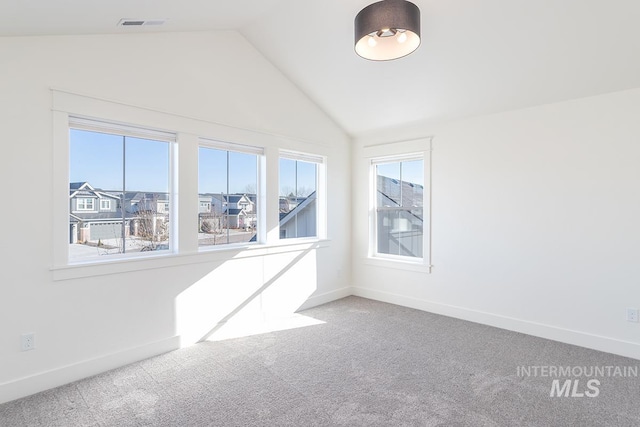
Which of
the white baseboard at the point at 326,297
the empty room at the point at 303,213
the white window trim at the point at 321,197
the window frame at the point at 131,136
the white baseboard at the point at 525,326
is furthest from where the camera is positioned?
the white window trim at the point at 321,197

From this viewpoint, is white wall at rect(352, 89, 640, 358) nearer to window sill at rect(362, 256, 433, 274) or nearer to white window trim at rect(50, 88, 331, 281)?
window sill at rect(362, 256, 433, 274)

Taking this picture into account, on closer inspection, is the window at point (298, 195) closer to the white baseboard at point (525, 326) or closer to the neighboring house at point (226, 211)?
the neighboring house at point (226, 211)

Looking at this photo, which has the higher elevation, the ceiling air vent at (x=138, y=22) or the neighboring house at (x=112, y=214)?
the ceiling air vent at (x=138, y=22)

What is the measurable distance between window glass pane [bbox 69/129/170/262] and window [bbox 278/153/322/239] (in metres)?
1.48

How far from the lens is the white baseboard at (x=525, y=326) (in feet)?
10.1

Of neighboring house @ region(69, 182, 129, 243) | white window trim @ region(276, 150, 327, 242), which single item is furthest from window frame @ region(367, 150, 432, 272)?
neighboring house @ region(69, 182, 129, 243)

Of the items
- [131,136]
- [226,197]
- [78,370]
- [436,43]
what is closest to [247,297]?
[226,197]

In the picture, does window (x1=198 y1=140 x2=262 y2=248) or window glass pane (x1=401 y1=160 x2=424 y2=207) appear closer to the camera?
window (x1=198 y1=140 x2=262 y2=248)

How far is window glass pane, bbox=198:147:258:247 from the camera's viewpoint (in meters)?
3.52

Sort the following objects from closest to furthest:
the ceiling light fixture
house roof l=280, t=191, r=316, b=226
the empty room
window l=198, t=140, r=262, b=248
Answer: the ceiling light fixture → the empty room → window l=198, t=140, r=262, b=248 → house roof l=280, t=191, r=316, b=226

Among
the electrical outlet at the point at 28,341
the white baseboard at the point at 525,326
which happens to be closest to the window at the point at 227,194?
the electrical outlet at the point at 28,341

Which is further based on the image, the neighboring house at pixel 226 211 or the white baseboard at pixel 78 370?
the neighboring house at pixel 226 211

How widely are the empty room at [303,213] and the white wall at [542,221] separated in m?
0.02

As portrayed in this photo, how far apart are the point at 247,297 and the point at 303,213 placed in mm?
1397
